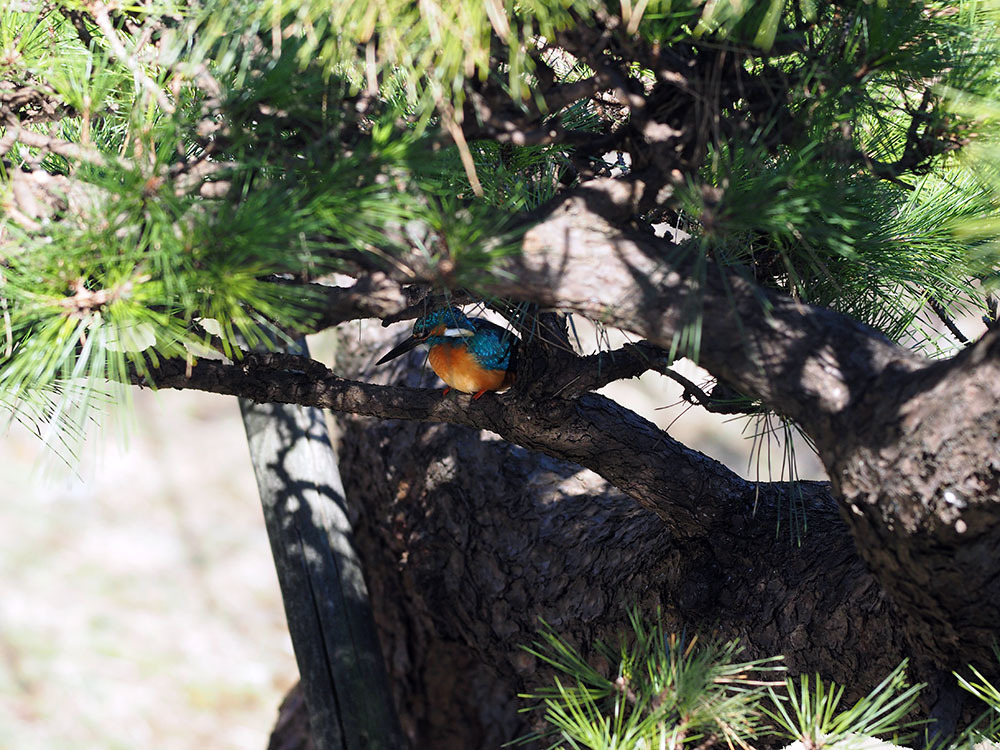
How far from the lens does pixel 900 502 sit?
0.73 metres

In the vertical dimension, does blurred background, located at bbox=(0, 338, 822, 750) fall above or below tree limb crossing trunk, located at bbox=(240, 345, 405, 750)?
above

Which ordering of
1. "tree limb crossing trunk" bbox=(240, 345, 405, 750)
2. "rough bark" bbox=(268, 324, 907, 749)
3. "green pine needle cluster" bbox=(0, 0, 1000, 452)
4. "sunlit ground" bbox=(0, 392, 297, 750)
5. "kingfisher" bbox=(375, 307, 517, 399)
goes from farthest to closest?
"sunlit ground" bbox=(0, 392, 297, 750), "tree limb crossing trunk" bbox=(240, 345, 405, 750), "kingfisher" bbox=(375, 307, 517, 399), "rough bark" bbox=(268, 324, 907, 749), "green pine needle cluster" bbox=(0, 0, 1000, 452)

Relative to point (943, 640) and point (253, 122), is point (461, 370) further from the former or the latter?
point (943, 640)

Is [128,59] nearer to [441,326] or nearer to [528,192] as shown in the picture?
[528,192]

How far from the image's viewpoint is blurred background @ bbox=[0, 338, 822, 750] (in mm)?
2715

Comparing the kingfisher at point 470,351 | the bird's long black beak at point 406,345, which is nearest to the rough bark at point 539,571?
the kingfisher at point 470,351

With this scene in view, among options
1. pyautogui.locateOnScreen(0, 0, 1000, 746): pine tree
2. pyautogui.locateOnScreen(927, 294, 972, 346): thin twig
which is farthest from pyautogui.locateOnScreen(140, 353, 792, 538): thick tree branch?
pyautogui.locateOnScreen(927, 294, 972, 346): thin twig

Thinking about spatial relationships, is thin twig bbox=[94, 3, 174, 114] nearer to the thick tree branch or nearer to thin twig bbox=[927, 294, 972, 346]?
the thick tree branch

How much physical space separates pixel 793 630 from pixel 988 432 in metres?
0.44

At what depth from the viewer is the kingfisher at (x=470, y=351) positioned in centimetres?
116

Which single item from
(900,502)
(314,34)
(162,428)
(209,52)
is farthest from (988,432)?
(162,428)

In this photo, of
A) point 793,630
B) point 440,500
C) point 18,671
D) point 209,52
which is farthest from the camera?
point 18,671

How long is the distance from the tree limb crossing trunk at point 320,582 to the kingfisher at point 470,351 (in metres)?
0.57

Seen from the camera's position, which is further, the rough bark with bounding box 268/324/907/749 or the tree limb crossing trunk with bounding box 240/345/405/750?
the tree limb crossing trunk with bounding box 240/345/405/750
